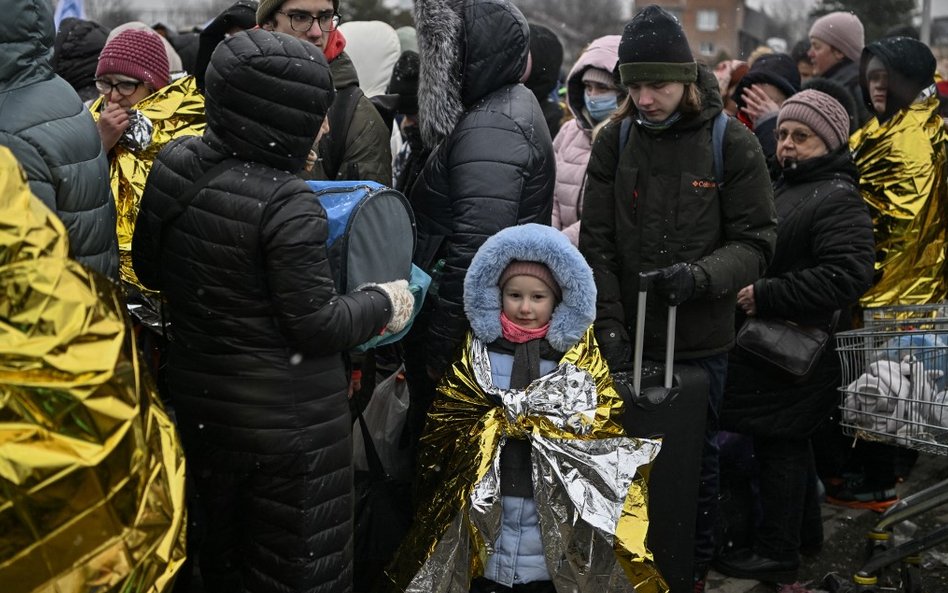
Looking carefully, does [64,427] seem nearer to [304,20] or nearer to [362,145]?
[362,145]

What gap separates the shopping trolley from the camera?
3986mm

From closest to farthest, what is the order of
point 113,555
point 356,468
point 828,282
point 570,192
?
point 113,555
point 356,468
point 828,282
point 570,192

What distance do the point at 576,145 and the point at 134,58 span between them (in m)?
2.23

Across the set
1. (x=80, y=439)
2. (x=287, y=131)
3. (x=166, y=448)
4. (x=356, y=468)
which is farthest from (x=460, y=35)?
(x=80, y=439)

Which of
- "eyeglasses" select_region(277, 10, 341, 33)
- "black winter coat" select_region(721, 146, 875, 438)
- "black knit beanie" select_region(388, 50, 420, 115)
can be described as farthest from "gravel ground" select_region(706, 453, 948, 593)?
"eyeglasses" select_region(277, 10, 341, 33)

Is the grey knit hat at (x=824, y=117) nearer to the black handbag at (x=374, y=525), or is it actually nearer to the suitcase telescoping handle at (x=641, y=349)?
the suitcase telescoping handle at (x=641, y=349)

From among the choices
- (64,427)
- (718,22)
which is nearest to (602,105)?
(64,427)

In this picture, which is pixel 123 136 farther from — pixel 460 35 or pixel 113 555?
pixel 113 555

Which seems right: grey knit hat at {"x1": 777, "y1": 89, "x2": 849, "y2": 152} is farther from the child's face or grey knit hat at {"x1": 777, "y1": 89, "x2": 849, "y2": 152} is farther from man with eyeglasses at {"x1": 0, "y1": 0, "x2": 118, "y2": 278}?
man with eyeglasses at {"x1": 0, "y1": 0, "x2": 118, "y2": 278}

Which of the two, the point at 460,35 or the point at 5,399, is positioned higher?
the point at 460,35

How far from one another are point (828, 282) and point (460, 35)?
1849 mm

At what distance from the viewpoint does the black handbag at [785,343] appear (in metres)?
4.70

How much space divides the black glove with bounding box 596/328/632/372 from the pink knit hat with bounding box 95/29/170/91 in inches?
88.0

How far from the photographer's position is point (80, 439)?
1945 mm
